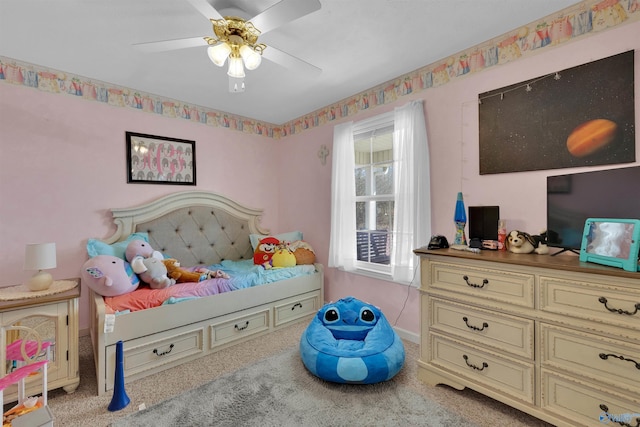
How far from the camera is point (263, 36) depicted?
2.05 metres

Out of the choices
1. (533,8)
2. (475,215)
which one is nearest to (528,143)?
(475,215)

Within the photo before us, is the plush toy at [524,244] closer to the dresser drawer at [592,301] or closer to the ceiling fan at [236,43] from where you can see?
the dresser drawer at [592,301]

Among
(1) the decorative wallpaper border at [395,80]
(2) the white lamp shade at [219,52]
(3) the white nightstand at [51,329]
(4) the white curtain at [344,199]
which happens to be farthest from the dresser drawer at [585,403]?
(3) the white nightstand at [51,329]

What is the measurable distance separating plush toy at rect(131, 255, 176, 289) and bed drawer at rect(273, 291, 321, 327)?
3.59 ft

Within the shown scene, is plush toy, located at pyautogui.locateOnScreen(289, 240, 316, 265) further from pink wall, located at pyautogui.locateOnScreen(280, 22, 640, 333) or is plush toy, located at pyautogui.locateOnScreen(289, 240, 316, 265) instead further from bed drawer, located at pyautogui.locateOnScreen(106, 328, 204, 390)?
bed drawer, located at pyautogui.locateOnScreen(106, 328, 204, 390)

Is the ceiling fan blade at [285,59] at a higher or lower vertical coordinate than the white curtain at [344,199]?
higher

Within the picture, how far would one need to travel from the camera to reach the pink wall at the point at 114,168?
6.41 ft

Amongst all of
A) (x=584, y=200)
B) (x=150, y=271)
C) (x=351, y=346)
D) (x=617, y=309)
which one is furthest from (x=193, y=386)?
(x=584, y=200)

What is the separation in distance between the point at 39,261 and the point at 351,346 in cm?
216

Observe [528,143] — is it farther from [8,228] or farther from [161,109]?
[8,228]

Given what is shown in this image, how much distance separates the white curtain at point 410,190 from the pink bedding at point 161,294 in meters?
1.59

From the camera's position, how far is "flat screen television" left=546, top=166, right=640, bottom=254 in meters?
1.49

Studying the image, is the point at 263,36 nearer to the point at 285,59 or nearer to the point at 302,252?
the point at 285,59

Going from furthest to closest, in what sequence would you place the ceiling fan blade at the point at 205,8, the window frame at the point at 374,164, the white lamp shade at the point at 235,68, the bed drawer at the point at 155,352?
1. the window frame at the point at 374,164
2. the bed drawer at the point at 155,352
3. the white lamp shade at the point at 235,68
4. the ceiling fan blade at the point at 205,8
